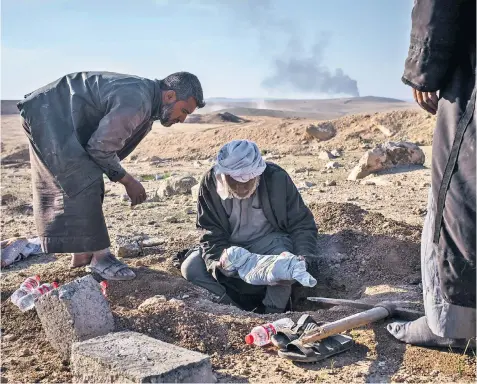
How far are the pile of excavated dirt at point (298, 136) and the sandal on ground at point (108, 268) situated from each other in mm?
7275

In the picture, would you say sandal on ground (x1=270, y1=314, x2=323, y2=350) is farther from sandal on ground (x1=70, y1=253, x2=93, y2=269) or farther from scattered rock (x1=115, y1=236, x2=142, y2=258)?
scattered rock (x1=115, y1=236, x2=142, y2=258)

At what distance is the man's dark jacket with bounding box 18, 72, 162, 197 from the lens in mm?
4391

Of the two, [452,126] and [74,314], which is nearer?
[452,126]

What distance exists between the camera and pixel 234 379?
3127 mm

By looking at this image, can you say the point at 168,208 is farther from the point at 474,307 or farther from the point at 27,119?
the point at 474,307

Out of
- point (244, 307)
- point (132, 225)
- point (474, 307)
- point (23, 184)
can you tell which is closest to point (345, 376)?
point (474, 307)

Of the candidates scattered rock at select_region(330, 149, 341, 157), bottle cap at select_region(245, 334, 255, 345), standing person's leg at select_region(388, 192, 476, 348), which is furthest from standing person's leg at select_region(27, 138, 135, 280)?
scattered rock at select_region(330, 149, 341, 157)

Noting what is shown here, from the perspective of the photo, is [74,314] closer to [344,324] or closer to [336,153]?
[344,324]

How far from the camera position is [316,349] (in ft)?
10.7

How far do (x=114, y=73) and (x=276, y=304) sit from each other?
6.55ft

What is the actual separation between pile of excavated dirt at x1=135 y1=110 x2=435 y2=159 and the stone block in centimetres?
835

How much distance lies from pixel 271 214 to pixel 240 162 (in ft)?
1.79

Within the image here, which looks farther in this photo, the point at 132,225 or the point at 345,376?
the point at 132,225

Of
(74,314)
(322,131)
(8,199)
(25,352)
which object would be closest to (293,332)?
(74,314)
